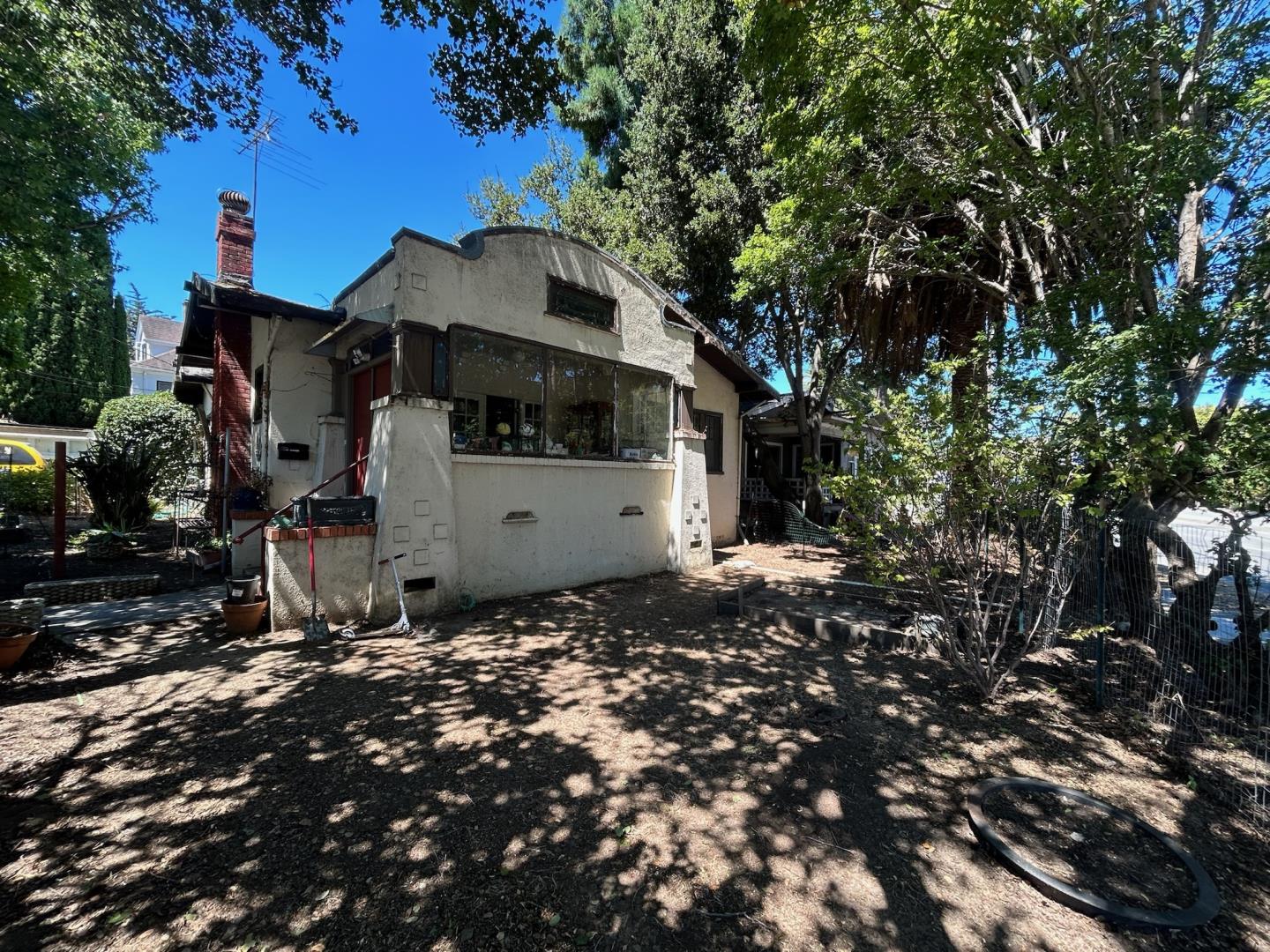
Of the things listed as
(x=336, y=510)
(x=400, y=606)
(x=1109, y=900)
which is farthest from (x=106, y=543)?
(x=1109, y=900)

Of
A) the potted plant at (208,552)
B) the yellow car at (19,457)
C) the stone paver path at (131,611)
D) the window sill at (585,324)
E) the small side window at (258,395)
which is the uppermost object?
the window sill at (585,324)

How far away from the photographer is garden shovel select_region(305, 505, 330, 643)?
518 centimetres

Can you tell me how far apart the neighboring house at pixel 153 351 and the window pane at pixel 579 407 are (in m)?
42.2

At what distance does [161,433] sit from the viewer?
14875 millimetres

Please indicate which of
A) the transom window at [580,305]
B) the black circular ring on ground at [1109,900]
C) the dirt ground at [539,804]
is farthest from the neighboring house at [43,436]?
the black circular ring on ground at [1109,900]

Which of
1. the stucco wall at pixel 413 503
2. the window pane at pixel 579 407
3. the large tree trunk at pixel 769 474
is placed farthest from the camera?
the large tree trunk at pixel 769 474

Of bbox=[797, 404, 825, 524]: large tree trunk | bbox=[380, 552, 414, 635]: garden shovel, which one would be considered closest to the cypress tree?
bbox=[380, 552, 414, 635]: garden shovel

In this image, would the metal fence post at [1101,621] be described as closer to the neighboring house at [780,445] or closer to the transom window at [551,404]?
the transom window at [551,404]

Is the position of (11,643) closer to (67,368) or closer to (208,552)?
(208,552)

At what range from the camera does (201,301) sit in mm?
7508

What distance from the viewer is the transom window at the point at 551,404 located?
7043mm

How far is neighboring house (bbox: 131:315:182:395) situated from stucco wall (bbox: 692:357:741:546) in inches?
1655

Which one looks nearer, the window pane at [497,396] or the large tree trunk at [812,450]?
the window pane at [497,396]

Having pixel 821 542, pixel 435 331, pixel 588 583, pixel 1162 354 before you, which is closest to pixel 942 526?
pixel 1162 354
